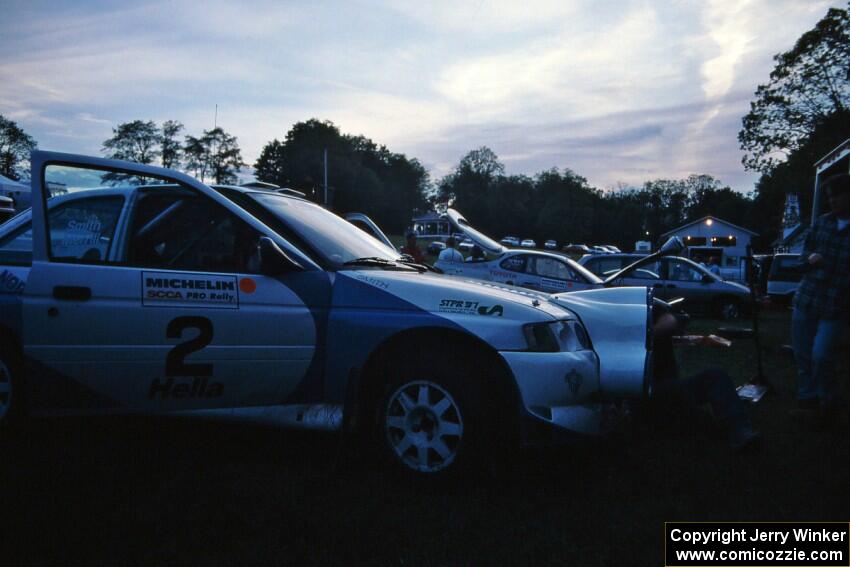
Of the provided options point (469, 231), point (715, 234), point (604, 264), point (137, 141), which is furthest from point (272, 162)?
point (469, 231)

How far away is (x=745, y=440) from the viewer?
12.0ft

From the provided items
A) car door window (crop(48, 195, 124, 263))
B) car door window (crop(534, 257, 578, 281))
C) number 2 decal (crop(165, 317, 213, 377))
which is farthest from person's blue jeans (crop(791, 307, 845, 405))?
car door window (crop(534, 257, 578, 281))

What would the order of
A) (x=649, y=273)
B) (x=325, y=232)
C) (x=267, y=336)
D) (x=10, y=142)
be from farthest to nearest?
1. (x=10, y=142)
2. (x=649, y=273)
3. (x=325, y=232)
4. (x=267, y=336)

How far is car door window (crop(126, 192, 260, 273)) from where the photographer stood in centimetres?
330

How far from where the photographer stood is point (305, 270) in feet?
10.6

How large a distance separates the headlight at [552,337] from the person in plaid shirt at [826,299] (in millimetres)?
2215

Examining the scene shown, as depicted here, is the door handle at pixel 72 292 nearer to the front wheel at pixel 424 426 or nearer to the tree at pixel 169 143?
the front wheel at pixel 424 426

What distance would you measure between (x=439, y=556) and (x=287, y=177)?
230 feet

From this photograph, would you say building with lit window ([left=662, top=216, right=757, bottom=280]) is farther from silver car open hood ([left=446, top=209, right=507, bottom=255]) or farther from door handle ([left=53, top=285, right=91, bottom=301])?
door handle ([left=53, top=285, right=91, bottom=301])

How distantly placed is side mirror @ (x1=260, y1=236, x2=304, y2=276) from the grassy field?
1130 mm

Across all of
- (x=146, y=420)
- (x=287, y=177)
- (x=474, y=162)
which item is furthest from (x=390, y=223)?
(x=146, y=420)

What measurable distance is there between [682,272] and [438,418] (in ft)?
41.1

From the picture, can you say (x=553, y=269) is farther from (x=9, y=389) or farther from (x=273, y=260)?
(x=9, y=389)

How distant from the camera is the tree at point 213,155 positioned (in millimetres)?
58594
